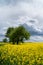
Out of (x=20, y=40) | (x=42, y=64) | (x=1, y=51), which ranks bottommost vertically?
(x=42, y=64)

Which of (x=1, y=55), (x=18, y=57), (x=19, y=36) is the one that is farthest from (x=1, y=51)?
(x=19, y=36)

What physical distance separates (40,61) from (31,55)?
3.44 ft

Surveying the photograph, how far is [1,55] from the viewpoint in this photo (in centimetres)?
1323

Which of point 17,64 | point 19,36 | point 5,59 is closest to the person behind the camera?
point 17,64

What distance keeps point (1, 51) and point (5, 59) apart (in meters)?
1.69

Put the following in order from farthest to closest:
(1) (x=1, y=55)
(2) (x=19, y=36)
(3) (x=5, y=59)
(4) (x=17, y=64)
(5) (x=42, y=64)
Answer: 1. (2) (x=19, y=36)
2. (1) (x=1, y=55)
3. (3) (x=5, y=59)
4. (4) (x=17, y=64)
5. (5) (x=42, y=64)

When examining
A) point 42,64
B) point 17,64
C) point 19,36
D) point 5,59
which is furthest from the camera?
point 19,36

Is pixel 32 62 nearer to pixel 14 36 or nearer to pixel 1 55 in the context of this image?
pixel 1 55

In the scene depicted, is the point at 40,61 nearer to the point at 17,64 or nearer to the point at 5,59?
the point at 17,64

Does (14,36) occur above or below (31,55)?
above

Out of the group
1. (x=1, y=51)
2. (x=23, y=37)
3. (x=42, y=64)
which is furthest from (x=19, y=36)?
(x=42, y=64)

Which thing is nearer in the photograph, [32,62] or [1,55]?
[32,62]

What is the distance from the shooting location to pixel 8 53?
43.0 feet

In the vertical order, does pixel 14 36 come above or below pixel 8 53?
above
